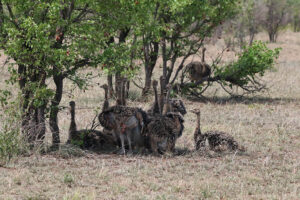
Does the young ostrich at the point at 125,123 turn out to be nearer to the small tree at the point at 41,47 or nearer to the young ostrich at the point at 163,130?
the young ostrich at the point at 163,130

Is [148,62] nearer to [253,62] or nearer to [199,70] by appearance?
[199,70]

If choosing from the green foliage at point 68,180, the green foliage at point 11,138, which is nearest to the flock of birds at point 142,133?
the green foliage at point 11,138

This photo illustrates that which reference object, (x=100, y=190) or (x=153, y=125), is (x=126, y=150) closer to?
(x=153, y=125)

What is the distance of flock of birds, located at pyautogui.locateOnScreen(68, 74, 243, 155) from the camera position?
28.8ft

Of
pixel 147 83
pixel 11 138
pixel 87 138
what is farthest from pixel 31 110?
pixel 147 83

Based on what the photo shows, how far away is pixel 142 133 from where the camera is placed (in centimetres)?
901

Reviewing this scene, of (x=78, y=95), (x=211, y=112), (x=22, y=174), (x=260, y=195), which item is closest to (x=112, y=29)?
(x=22, y=174)

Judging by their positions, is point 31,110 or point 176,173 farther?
point 31,110

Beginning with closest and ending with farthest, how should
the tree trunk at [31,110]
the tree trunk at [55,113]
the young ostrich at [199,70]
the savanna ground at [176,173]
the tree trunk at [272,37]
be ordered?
the savanna ground at [176,173] → the tree trunk at [31,110] → the tree trunk at [55,113] → the young ostrich at [199,70] → the tree trunk at [272,37]

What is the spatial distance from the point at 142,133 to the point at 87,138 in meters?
1.08

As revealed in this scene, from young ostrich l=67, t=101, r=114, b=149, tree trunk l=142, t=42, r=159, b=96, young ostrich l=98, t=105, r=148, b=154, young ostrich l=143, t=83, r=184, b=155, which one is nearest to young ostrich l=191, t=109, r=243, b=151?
young ostrich l=143, t=83, r=184, b=155

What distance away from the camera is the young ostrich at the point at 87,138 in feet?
30.5

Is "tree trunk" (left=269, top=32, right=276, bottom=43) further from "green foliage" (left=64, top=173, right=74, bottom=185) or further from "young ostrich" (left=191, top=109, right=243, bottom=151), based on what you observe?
"green foliage" (left=64, top=173, right=74, bottom=185)

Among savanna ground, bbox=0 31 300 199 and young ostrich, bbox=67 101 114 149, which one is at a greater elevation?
young ostrich, bbox=67 101 114 149
